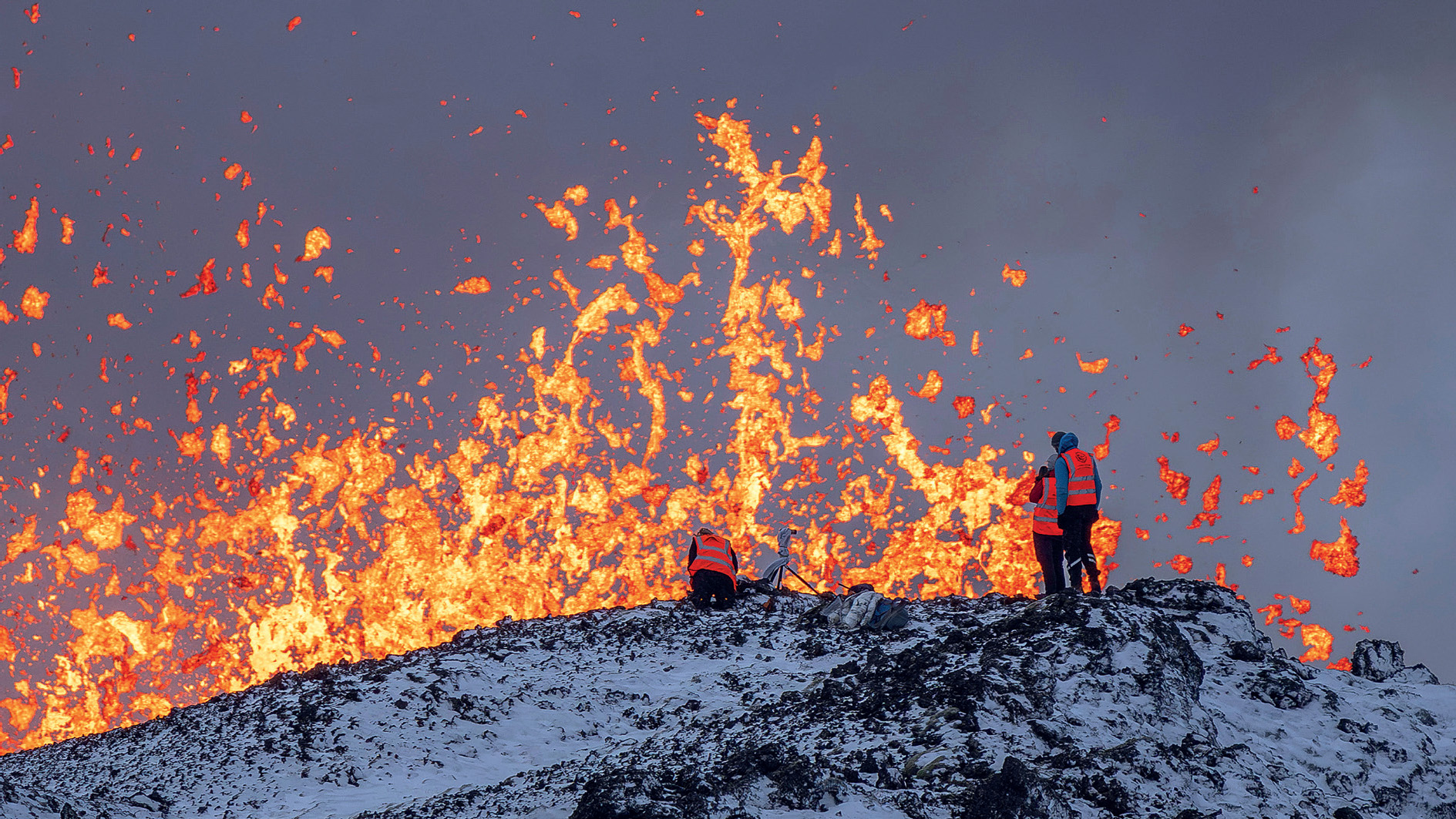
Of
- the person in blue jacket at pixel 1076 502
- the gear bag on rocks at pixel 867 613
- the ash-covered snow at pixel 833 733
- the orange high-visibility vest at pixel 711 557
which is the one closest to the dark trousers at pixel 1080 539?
the person in blue jacket at pixel 1076 502

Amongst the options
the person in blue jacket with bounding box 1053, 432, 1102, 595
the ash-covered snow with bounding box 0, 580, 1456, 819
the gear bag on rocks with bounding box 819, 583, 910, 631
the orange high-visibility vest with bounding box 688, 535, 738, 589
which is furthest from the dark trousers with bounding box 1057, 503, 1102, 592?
the orange high-visibility vest with bounding box 688, 535, 738, 589

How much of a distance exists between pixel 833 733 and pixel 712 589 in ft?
21.3

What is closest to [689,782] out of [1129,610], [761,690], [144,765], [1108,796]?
[1108,796]

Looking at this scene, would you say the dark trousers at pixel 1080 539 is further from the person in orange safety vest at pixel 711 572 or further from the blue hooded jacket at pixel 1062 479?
the person in orange safety vest at pixel 711 572

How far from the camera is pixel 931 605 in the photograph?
472 inches

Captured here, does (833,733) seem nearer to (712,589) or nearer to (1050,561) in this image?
(1050,561)

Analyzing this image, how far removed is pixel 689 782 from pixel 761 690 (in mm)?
3279

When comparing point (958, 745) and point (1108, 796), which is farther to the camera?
point (958, 745)

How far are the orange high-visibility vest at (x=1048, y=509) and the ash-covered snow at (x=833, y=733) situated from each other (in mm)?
1035

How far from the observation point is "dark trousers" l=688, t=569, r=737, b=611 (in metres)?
12.6

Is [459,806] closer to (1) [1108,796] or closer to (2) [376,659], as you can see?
(1) [1108,796]

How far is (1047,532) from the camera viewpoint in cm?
1106

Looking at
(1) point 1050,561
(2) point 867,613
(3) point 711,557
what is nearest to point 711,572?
(3) point 711,557

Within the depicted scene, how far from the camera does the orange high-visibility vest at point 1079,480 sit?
1092 centimetres
